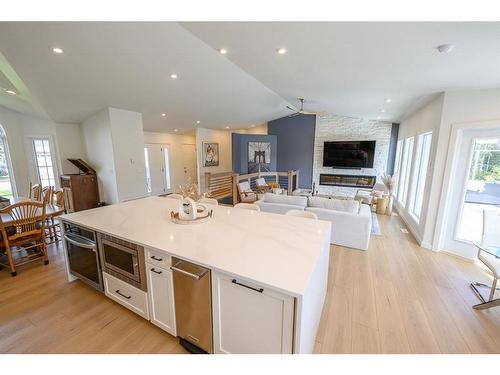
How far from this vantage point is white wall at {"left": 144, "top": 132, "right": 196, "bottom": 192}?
315 inches

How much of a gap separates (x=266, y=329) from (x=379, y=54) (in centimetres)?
284

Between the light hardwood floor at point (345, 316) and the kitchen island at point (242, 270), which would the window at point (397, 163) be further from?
the kitchen island at point (242, 270)

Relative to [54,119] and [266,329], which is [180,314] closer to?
[266,329]

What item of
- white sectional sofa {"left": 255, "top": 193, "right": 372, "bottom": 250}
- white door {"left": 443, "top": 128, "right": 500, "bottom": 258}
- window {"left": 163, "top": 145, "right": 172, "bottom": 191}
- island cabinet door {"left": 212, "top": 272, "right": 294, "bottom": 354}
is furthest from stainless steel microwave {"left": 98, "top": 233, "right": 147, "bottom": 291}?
window {"left": 163, "top": 145, "right": 172, "bottom": 191}

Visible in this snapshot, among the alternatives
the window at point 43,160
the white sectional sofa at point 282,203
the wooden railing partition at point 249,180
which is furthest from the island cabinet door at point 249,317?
the window at point 43,160

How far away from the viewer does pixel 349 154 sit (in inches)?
295

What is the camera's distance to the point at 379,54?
2.26 metres

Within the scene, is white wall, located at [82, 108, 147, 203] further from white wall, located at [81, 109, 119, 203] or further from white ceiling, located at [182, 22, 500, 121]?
white ceiling, located at [182, 22, 500, 121]

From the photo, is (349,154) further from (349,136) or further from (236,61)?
(236,61)

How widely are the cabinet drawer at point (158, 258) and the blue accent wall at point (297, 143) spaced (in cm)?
751

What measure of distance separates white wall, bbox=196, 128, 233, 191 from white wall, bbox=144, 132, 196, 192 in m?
1.06

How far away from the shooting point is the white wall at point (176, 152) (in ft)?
26.2

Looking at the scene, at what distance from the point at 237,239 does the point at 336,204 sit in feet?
8.02
